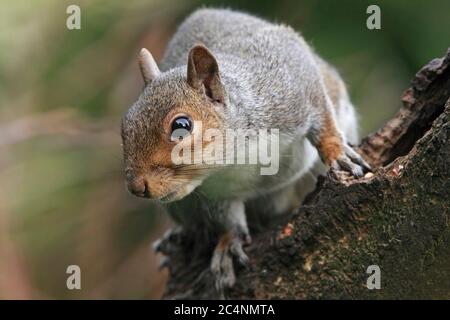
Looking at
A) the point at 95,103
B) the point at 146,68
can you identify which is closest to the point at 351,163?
the point at 146,68

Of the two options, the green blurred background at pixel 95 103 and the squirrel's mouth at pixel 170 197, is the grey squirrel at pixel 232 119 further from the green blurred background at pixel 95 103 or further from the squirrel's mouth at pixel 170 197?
the green blurred background at pixel 95 103

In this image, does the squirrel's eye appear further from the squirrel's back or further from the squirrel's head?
the squirrel's back

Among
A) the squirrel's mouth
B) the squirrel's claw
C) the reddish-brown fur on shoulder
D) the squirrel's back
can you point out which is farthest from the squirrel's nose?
the squirrel's claw

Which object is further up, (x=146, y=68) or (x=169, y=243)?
(x=146, y=68)

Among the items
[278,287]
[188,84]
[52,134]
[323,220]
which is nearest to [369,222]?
[323,220]

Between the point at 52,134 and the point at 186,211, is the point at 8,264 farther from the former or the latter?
the point at 186,211

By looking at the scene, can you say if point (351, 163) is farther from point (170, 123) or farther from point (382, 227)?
point (170, 123)
